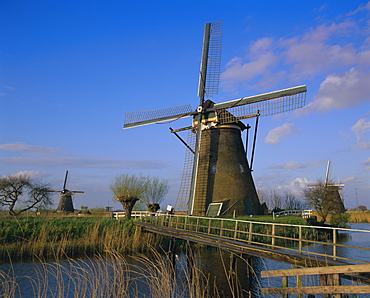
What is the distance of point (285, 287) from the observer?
589 centimetres

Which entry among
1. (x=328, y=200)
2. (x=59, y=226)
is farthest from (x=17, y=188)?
(x=328, y=200)

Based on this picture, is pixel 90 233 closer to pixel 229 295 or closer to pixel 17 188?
pixel 229 295

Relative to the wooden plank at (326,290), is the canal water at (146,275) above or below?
below

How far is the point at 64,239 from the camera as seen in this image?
14250 mm

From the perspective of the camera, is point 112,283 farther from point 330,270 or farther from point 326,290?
point 330,270

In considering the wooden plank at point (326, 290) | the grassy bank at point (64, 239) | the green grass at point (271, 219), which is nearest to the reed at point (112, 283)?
the wooden plank at point (326, 290)

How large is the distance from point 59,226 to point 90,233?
1471 millimetres

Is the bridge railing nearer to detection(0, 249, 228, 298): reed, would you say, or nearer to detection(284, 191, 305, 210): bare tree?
detection(0, 249, 228, 298): reed

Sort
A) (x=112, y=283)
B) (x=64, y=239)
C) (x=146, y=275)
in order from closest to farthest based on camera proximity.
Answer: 1. (x=112, y=283)
2. (x=146, y=275)
3. (x=64, y=239)

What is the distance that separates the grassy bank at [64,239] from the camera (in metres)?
13.0

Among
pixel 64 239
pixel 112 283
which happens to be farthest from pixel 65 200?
pixel 112 283

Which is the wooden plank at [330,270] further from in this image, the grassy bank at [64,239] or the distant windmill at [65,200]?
the distant windmill at [65,200]

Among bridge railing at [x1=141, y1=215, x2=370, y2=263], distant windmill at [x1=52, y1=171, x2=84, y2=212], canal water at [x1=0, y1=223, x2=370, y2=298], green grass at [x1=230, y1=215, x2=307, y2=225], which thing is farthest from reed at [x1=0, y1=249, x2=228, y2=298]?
distant windmill at [x1=52, y1=171, x2=84, y2=212]

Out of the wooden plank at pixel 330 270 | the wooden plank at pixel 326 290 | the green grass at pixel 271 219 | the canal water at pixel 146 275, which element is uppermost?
the green grass at pixel 271 219
